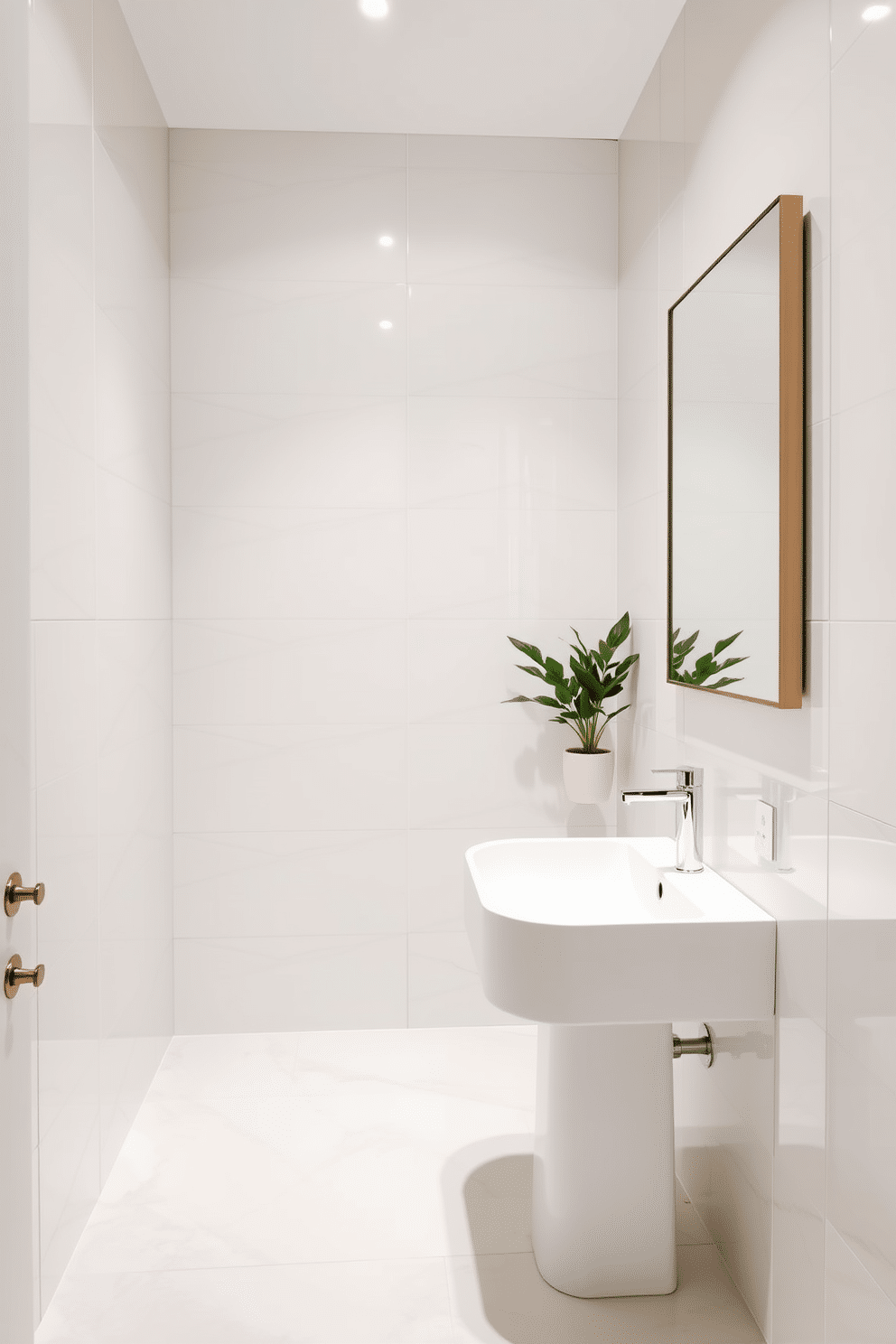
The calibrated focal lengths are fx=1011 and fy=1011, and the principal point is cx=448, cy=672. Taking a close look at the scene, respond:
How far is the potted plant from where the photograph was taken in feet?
9.27

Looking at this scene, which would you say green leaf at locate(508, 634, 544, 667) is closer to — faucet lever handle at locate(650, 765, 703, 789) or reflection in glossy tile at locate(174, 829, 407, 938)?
reflection in glossy tile at locate(174, 829, 407, 938)

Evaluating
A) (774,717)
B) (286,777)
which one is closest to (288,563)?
(286,777)

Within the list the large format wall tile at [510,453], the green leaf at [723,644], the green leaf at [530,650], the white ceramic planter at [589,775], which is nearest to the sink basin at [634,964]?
the green leaf at [723,644]

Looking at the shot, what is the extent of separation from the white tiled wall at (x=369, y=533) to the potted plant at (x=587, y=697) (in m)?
0.20

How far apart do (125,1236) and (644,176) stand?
2.82m

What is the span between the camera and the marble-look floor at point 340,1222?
6.05 ft

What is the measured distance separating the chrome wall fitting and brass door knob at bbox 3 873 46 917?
137 centimetres

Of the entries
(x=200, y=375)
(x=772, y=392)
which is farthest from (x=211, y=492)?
(x=772, y=392)

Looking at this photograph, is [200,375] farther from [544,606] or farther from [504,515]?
[544,606]

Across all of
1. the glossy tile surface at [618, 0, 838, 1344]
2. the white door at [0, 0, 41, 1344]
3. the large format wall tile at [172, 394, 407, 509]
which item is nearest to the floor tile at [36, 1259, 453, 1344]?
the glossy tile surface at [618, 0, 838, 1344]

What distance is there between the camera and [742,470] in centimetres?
186

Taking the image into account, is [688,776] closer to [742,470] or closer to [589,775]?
[742,470]

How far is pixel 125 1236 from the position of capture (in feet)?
6.86

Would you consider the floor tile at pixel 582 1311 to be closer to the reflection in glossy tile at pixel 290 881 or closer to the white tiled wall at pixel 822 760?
the white tiled wall at pixel 822 760
